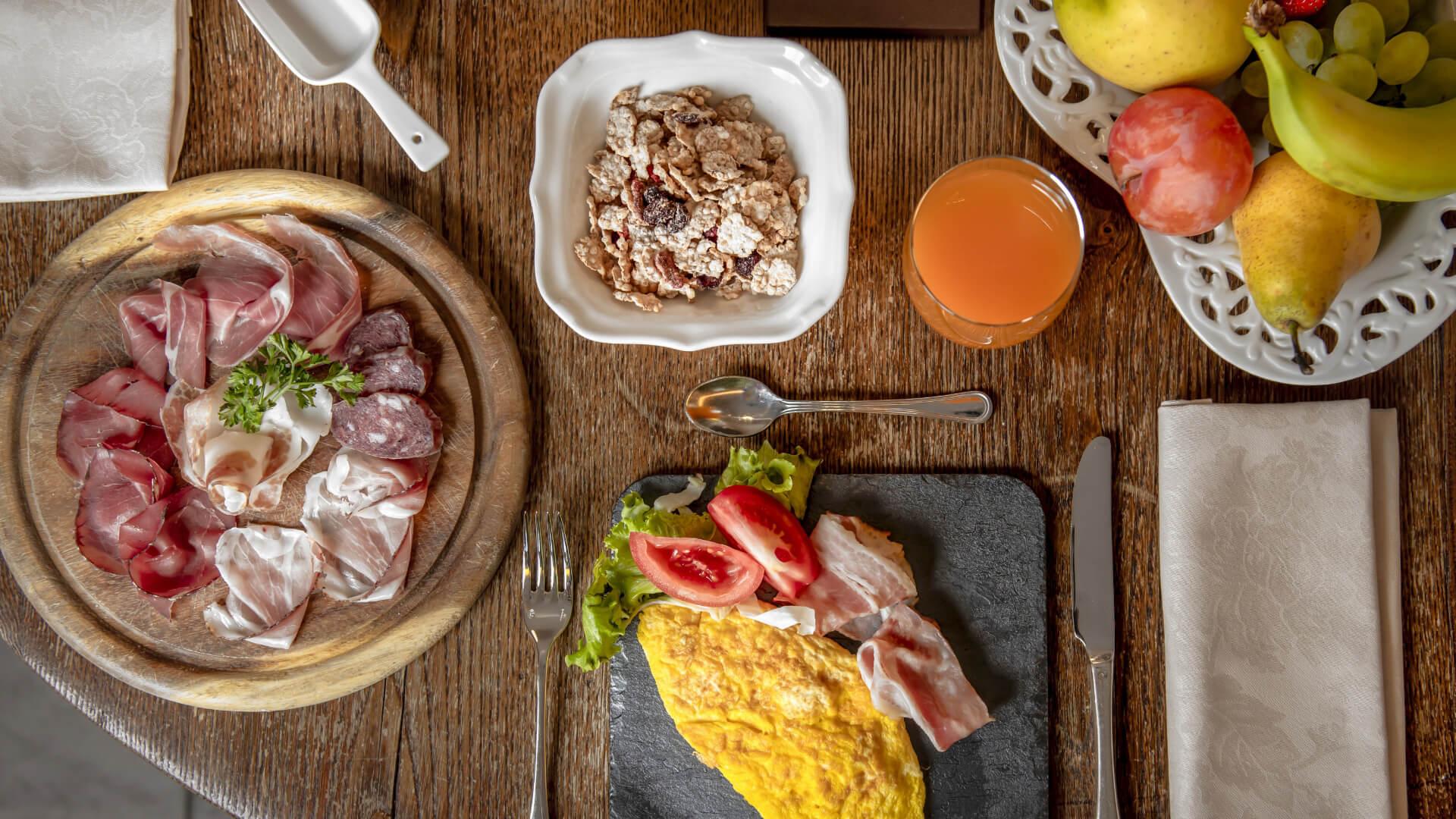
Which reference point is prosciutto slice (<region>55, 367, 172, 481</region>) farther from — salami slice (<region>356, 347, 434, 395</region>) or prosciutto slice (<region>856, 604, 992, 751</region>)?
prosciutto slice (<region>856, 604, 992, 751</region>)

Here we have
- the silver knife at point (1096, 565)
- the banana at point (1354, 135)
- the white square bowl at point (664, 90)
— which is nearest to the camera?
the banana at point (1354, 135)

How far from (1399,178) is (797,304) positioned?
683 millimetres

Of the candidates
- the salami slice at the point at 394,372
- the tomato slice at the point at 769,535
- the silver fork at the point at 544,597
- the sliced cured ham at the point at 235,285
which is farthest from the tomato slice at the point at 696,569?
the sliced cured ham at the point at 235,285

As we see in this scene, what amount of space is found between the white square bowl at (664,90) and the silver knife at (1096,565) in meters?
0.46

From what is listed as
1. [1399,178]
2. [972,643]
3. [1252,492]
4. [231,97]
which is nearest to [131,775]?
[231,97]

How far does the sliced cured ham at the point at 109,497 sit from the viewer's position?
1.19 metres

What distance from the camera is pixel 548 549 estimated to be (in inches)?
48.2

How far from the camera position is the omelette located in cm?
119

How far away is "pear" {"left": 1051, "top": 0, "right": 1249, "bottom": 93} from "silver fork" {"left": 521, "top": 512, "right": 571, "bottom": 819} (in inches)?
37.4

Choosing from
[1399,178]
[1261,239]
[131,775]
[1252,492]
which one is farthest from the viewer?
[131,775]

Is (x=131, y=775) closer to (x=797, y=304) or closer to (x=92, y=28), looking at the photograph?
(x=92, y=28)

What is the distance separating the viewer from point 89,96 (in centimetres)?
125

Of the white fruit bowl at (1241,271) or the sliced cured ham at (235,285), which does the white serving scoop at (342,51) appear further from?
the white fruit bowl at (1241,271)

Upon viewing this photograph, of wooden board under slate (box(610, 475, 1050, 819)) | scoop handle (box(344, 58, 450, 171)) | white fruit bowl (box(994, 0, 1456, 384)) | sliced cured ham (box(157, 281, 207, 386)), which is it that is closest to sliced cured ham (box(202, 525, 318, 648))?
sliced cured ham (box(157, 281, 207, 386))
